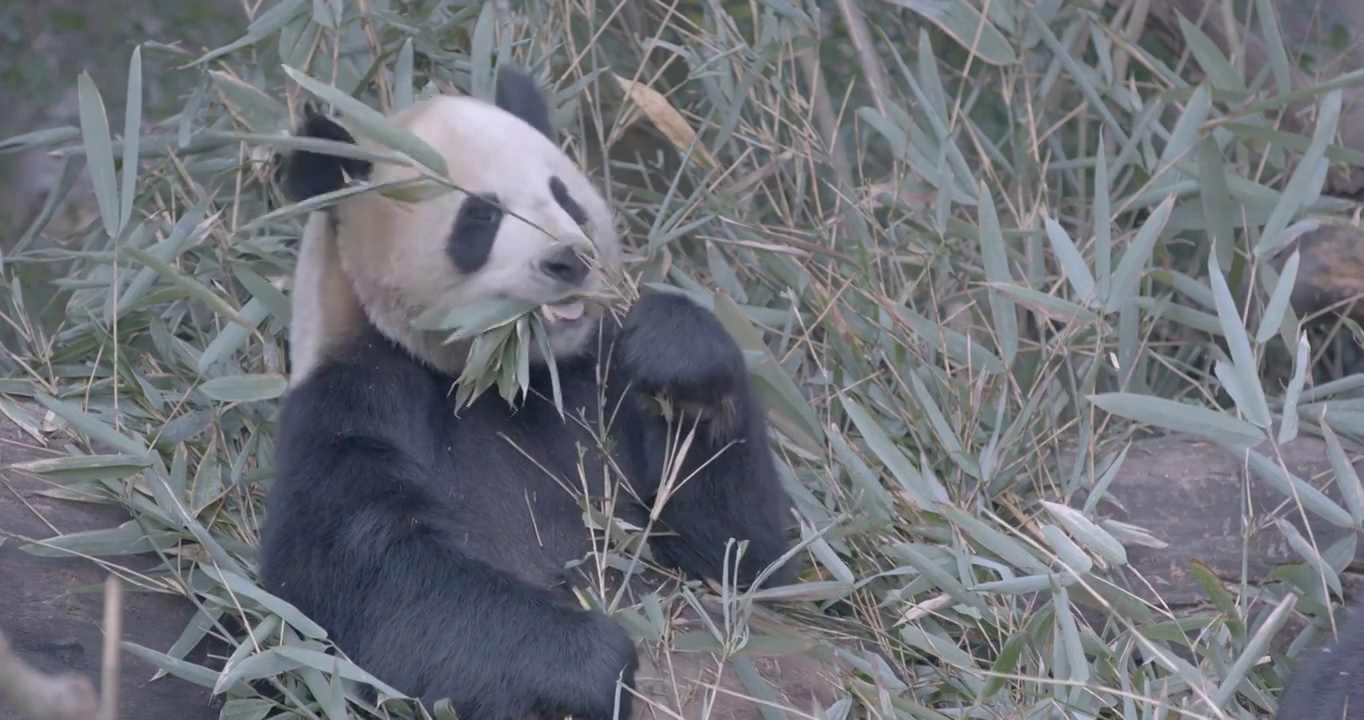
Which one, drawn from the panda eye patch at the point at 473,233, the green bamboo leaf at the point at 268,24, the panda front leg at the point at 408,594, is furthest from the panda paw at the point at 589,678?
the green bamboo leaf at the point at 268,24

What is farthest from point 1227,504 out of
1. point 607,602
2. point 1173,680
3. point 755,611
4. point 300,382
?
point 300,382

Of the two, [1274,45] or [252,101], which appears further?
[1274,45]

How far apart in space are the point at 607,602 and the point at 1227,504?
137 centimetres

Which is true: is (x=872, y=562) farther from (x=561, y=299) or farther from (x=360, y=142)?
(x=360, y=142)

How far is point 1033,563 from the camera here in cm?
247

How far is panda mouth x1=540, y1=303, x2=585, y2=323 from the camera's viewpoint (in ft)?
8.47

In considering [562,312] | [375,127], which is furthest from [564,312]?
[375,127]

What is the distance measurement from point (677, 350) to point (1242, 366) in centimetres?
96

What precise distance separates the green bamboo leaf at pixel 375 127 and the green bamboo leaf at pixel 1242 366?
1.34 metres

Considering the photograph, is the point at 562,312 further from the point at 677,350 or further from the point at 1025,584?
the point at 1025,584

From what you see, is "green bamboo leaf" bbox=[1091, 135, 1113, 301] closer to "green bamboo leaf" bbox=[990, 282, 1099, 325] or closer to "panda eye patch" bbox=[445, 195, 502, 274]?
"green bamboo leaf" bbox=[990, 282, 1099, 325]

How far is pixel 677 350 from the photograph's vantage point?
2594 millimetres

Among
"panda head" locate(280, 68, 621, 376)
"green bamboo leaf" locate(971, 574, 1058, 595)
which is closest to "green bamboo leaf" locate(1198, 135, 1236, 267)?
"green bamboo leaf" locate(971, 574, 1058, 595)

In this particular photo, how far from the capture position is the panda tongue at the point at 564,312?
8.50 feet
